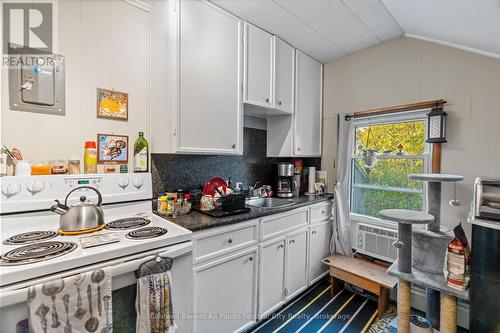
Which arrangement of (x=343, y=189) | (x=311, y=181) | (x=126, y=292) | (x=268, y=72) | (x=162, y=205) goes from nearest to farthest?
(x=126, y=292) < (x=162, y=205) < (x=268, y=72) < (x=343, y=189) < (x=311, y=181)

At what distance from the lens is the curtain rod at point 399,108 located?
196 cm

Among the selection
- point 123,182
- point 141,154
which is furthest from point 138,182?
point 141,154

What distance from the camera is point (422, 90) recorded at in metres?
2.06

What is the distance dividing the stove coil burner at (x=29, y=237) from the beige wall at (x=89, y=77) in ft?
1.48

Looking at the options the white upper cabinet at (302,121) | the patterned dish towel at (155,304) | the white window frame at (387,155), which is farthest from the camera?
the white upper cabinet at (302,121)

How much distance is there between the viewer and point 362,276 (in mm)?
2049

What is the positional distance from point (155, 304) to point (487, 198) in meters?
1.84

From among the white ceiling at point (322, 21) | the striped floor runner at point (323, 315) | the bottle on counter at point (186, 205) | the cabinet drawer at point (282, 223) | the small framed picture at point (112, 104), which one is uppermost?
the white ceiling at point (322, 21)

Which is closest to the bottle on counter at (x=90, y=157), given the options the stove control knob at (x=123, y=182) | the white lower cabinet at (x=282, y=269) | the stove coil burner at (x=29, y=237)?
the stove control knob at (x=123, y=182)

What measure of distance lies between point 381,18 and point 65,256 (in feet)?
8.61

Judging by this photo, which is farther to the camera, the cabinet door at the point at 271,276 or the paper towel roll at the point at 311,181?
the paper towel roll at the point at 311,181

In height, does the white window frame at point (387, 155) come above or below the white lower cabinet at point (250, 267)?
above

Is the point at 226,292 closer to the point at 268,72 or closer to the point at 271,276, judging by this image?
the point at 271,276

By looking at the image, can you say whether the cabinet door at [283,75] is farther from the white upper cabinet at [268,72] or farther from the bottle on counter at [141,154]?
the bottle on counter at [141,154]
